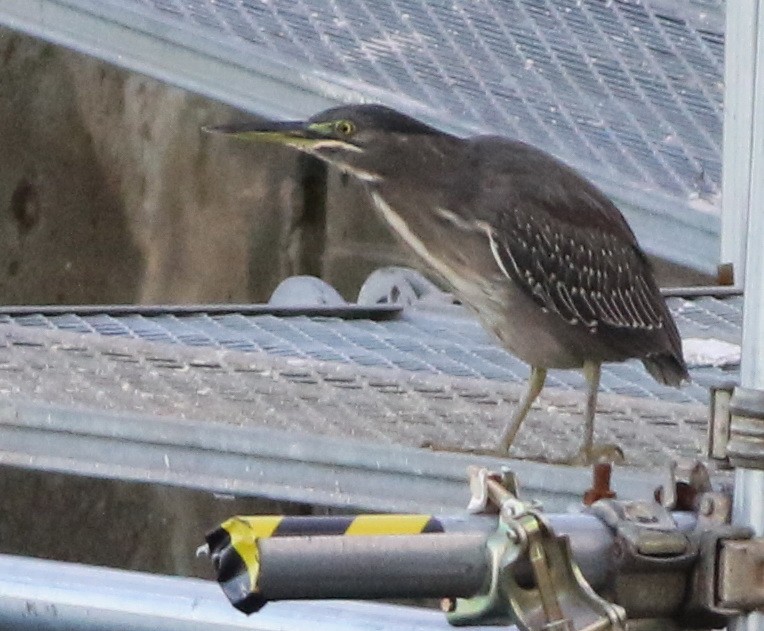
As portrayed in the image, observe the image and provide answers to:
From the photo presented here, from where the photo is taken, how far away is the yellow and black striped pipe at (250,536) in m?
0.86

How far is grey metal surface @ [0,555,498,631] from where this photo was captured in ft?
3.18

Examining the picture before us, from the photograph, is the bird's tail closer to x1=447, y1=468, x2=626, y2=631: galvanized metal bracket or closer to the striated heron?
the striated heron

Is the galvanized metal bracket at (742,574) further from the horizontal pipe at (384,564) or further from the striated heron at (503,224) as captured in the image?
the striated heron at (503,224)

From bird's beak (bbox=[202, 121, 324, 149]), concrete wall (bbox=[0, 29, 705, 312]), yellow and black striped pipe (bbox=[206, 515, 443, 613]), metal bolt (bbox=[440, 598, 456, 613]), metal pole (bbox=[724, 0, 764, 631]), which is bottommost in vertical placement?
concrete wall (bbox=[0, 29, 705, 312])

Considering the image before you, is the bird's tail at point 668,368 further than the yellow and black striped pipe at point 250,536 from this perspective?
Yes

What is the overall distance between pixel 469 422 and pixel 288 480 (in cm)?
54

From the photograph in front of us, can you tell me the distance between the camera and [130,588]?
38.9 inches

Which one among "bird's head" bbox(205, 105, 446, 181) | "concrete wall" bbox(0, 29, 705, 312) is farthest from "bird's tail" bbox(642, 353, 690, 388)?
"concrete wall" bbox(0, 29, 705, 312)

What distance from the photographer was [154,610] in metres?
0.98

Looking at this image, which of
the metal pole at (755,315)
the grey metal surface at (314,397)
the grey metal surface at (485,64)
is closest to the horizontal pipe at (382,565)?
the metal pole at (755,315)

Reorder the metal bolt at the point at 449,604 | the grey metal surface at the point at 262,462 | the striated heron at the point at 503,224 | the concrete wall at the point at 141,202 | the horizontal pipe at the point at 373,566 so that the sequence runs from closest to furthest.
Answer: the horizontal pipe at the point at 373,566, the metal bolt at the point at 449,604, the grey metal surface at the point at 262,462, the striated heron at the point at 503,224, the concrete wall at the point at 141,202

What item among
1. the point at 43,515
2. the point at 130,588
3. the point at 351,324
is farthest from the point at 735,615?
the point at 43,515

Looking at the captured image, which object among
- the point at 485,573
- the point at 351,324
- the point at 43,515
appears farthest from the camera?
the point at 43,515

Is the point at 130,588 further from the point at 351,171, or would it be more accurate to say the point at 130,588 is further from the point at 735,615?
the point at 351,171
